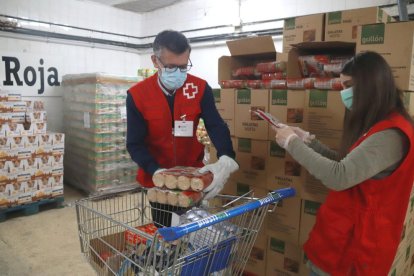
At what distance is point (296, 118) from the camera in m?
1.94

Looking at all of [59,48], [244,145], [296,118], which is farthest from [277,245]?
[59,48]

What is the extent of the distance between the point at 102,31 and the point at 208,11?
1952 millimetres

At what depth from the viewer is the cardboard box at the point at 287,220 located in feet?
6.46

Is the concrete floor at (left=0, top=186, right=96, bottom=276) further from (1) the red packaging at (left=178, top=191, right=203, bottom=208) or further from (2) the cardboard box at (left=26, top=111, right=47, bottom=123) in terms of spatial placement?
(1) the red packaging at (left=178, top=191, right=203, bottom=208)

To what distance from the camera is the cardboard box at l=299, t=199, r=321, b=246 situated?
1.90 m

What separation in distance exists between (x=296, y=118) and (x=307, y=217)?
0.58 metres

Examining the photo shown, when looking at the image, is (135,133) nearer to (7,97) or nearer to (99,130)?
(7,97)

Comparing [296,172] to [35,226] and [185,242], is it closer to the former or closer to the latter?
[185,242]

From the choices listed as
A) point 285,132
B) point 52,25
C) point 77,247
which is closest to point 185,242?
point 285,132

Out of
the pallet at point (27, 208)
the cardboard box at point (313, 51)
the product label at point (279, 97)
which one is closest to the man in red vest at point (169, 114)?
the product label at point (279, 97)

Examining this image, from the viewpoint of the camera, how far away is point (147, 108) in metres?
1.73

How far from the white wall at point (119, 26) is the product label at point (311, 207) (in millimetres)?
3048

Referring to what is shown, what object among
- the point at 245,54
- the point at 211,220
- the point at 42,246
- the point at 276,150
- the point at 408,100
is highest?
the point at 245,54

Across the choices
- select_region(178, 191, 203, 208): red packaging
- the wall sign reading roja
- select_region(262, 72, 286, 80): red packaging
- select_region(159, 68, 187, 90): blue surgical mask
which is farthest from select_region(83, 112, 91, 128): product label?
select_region(178, 191, 203, 208): red packaging
